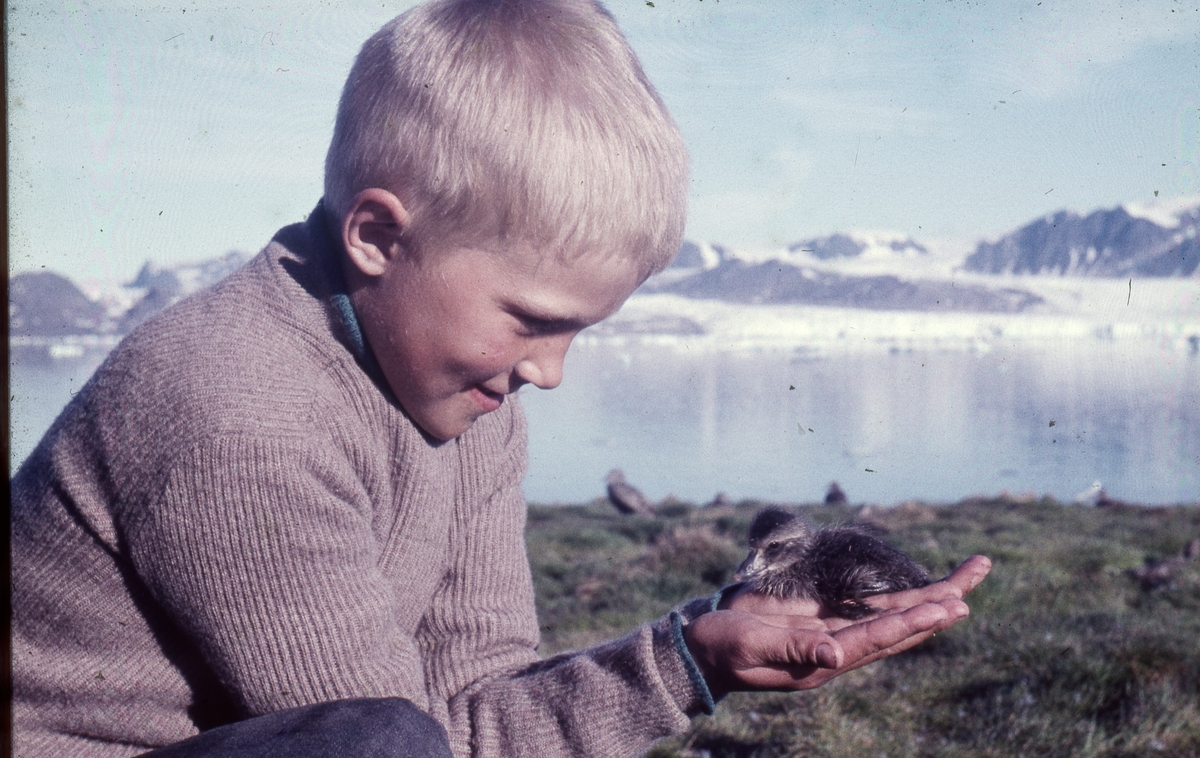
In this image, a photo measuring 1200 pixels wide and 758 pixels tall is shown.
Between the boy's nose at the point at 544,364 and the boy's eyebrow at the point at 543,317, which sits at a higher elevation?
the boy's eyebrow at the point at 543,317

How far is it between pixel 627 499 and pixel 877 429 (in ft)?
61.7

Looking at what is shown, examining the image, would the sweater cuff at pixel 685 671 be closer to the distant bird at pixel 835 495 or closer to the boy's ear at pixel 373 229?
the boy's ear at pixel 373 229

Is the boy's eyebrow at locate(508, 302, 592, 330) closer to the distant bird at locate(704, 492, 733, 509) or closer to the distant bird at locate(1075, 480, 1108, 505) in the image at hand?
the distant bird at locate(704, 492, 733, 509)

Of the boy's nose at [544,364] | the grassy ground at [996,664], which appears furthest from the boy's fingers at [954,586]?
the grassy ground at [996,664]

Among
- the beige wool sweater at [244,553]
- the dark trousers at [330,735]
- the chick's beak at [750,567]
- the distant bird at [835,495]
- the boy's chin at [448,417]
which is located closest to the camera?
the dark trousers at [330,735]

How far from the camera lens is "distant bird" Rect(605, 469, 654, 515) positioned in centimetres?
1695

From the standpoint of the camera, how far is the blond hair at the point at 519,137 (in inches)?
82.2

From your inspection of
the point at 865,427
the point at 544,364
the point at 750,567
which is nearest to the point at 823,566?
the point at 750,567

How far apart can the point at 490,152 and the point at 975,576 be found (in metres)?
1.63

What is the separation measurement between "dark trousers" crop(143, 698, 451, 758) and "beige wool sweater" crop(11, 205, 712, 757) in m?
0.14

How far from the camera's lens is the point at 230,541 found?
1875mm

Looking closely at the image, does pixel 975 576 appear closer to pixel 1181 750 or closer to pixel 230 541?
pixel 230 541

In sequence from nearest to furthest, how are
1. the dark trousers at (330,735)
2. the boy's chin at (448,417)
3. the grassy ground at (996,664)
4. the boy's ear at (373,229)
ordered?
the dark trousers at (330,735), the boy's ear at (373,229), the boy's chin at (448,417), the grassy ground at (996,664)

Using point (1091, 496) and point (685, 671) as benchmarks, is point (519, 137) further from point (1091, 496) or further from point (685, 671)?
point (1091, 496)
